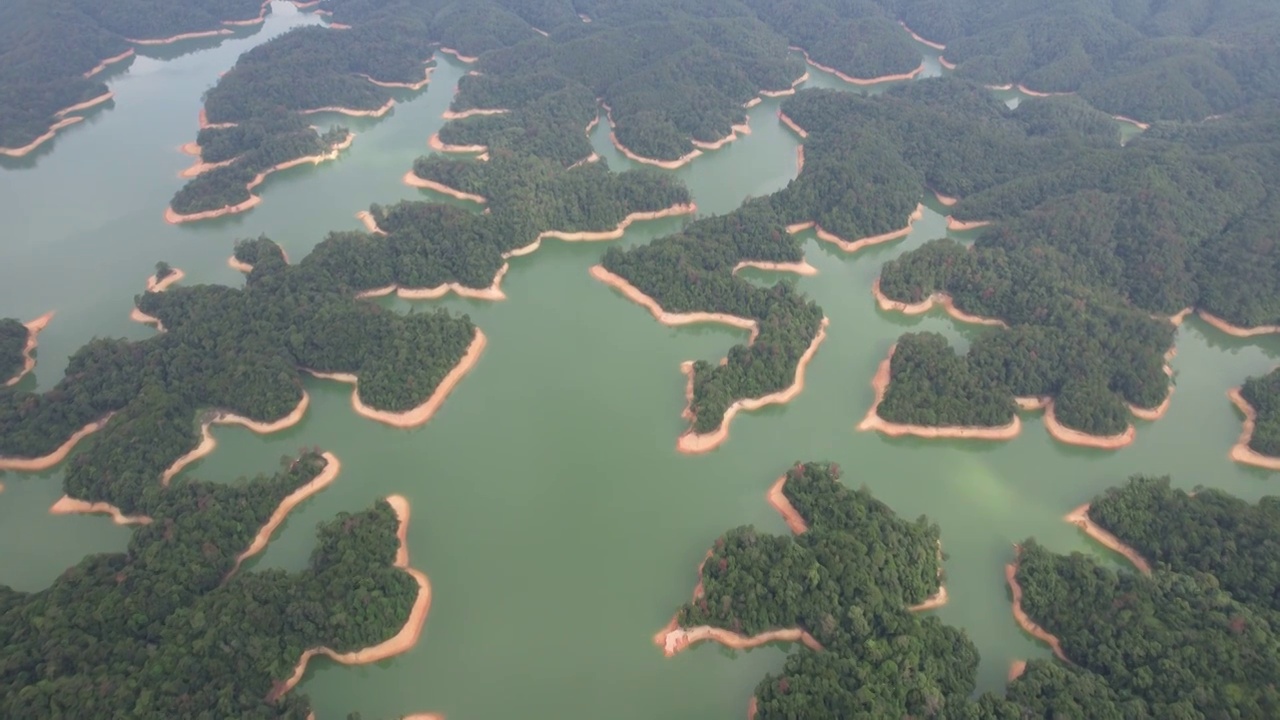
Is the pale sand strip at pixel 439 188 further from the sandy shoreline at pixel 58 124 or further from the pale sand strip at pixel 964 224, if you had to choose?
the pale sand strip at pixel 964 224

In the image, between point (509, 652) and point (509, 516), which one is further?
point (509, 516)

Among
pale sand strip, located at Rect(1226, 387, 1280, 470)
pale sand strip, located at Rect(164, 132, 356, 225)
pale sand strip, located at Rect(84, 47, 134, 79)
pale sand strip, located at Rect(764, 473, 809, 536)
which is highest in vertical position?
pale sand strip, located at Rect(84, 47, 134, 79)

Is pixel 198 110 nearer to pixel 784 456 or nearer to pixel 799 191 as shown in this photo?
pixel 799 191

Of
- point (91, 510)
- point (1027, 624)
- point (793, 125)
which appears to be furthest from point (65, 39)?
point (1027, 624)

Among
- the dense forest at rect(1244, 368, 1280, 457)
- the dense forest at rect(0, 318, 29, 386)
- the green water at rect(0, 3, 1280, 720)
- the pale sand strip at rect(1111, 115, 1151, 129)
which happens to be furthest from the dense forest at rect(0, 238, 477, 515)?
the pale sand strip at rect(1111, 115, 1151, 129)

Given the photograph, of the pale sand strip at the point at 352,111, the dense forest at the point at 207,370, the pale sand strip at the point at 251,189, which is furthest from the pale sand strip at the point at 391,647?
the pale sand strip at the point at 352,111

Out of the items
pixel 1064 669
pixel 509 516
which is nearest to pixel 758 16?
pixel 509 516

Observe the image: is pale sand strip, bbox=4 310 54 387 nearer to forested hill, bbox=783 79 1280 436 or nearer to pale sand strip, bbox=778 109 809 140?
forested hill, bbox=783 79 1280 436

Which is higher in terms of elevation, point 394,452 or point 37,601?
point 37,601
